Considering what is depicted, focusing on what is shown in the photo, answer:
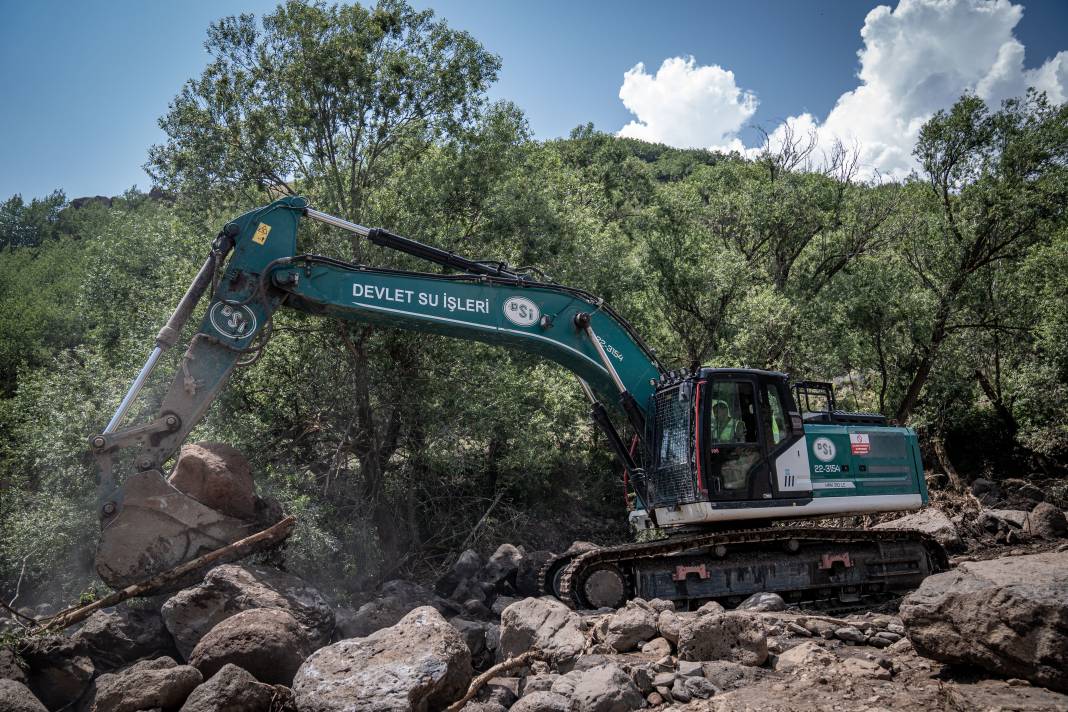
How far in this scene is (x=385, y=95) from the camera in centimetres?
1210

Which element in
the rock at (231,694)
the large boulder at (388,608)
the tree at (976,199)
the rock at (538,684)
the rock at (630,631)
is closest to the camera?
the rock at (231,694)

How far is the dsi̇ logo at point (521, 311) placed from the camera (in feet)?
27.2

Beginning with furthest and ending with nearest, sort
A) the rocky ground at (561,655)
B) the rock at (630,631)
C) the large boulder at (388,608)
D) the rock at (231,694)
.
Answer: the large boulder at (388,608), the rock at (630,631), the rock at (231,694), the rocky ground at (561,655)

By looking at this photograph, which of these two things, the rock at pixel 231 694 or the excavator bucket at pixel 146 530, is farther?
the excavator bucket at pixel 146 530

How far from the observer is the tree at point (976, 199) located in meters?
16.2

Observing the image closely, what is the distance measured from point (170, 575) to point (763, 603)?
563 centimetres

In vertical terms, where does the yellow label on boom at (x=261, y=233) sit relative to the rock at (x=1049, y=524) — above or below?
above

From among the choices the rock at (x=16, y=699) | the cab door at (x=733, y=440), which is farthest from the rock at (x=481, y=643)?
the rock at (x=16, y=699)

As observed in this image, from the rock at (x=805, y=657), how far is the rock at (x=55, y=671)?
5.66m

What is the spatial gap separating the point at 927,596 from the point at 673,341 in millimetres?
11428

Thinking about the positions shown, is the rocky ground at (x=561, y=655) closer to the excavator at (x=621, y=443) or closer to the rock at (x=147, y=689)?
the rock at (x=147, y=689)

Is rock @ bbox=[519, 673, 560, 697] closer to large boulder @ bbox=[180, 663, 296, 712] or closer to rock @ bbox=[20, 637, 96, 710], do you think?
large boulder @ bbox=[180, 663, 296, 712]

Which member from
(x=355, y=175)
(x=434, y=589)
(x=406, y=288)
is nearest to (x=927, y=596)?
(x=406, y=288)

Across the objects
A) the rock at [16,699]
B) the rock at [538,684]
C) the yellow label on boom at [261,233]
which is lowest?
the rock at [538,684]
